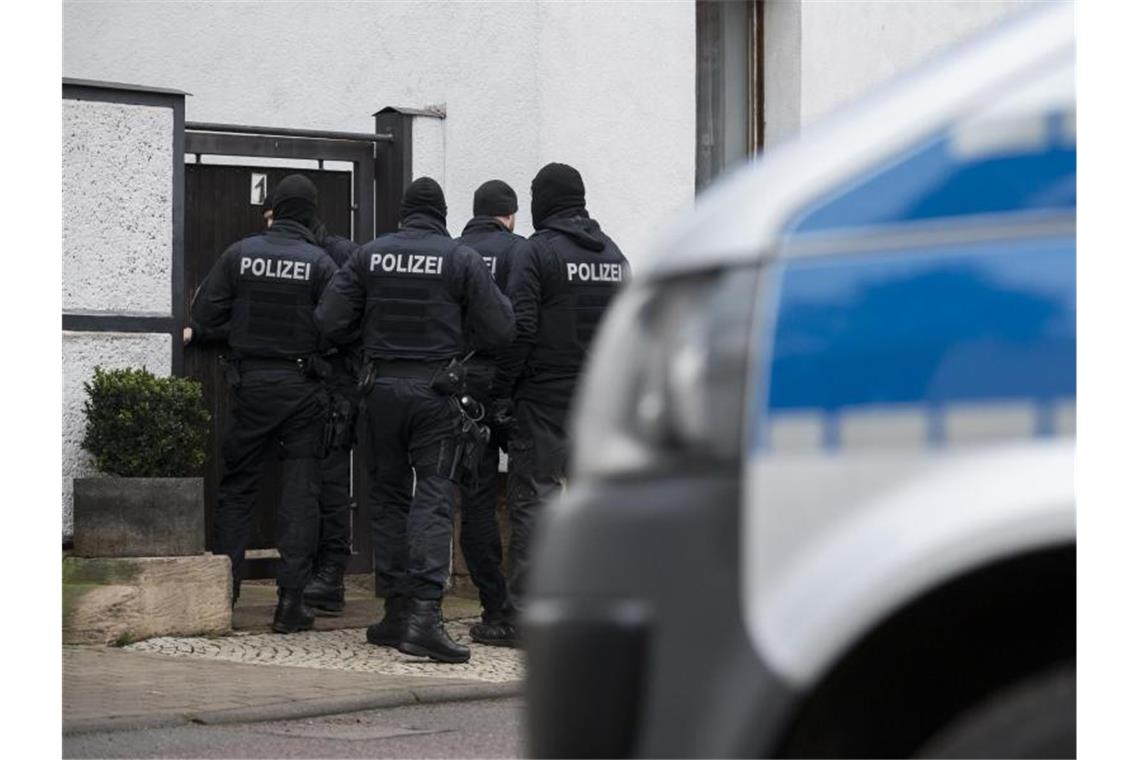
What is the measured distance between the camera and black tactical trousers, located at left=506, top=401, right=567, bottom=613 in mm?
9047

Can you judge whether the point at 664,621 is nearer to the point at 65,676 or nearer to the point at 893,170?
the point at 893,170

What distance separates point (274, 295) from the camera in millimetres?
9172

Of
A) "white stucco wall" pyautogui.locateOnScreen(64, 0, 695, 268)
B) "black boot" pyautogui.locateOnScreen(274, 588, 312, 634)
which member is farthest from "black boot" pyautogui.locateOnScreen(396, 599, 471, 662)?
"white stucco wall" pyautogui.locateOnScreen(64, 0, 695, 268)

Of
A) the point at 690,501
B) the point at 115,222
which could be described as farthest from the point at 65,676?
the point at 690,501

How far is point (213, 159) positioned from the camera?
1027 cm

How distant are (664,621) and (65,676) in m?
5.70

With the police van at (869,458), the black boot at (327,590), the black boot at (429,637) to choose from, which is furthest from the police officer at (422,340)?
the police van at (869,458)

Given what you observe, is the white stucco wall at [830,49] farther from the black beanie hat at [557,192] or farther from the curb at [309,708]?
the curb at [309,708]

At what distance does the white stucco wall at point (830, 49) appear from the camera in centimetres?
1254

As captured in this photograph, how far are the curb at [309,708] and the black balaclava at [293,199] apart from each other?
2.64 metres

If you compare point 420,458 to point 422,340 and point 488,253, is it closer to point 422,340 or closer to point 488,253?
point 422,340

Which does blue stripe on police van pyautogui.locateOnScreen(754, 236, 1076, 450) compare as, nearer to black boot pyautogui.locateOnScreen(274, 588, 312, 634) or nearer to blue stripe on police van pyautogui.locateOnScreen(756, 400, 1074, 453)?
blue stripe on police van pyautogui.locateOnScreen(756, 400, 1074, 453)

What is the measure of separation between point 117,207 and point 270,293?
2.56ft

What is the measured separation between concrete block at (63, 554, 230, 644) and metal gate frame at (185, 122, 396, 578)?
4.76 ft
